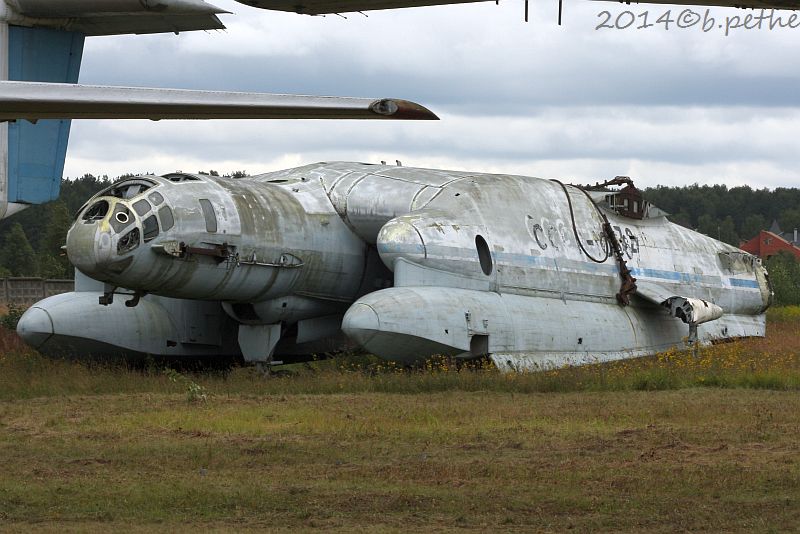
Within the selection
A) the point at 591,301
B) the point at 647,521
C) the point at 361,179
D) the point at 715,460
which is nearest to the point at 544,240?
the point at 591,301

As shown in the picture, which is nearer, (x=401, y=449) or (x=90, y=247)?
(x=401, y=449)

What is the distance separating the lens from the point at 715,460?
12.8 metres

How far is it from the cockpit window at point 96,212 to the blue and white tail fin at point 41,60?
1537 mm

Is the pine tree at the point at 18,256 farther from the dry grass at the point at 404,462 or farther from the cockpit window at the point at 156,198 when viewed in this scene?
the dry grass at the point at 404,462

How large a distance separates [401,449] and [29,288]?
28563 mm

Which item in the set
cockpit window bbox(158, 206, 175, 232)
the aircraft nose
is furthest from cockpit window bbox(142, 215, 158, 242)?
the aircraft nose

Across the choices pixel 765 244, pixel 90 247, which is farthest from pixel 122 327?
pixel 765 244

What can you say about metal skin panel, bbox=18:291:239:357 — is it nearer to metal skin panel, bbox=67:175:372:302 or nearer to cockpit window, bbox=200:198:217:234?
metal skin panel, bbox=67:175:372:302

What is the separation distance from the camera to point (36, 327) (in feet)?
73.2

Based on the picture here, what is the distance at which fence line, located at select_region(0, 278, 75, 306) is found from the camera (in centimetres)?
3968

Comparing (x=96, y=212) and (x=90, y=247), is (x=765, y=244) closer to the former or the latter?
(x=96, y=212)

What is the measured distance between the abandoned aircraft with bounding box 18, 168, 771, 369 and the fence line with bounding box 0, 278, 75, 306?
16.6m

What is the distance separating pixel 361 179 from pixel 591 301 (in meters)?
5.03

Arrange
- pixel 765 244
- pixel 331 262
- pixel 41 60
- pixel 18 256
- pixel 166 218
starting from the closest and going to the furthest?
pixel 41 60 < pixel 166 218 < pixel 331 262 < pixel 18 256 < pixel 765 244
